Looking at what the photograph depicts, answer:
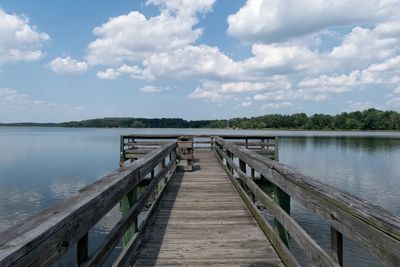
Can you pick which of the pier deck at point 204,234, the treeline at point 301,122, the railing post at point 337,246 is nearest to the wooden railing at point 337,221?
the railing post at point 337,246

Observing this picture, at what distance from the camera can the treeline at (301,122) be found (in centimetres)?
11190

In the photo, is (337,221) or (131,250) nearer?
(337,221)

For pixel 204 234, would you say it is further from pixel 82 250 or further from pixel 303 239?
pixel 82 250

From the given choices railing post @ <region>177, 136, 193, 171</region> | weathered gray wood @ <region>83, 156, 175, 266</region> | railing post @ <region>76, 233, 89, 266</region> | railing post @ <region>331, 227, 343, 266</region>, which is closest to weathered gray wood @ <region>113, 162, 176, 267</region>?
weathered gray wood @ <region>83, 156, 175, 266</region>

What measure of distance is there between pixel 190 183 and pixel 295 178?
17.5 feet

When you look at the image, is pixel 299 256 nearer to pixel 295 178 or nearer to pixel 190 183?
pixel 190 183

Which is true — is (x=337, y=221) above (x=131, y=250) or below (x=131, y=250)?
above

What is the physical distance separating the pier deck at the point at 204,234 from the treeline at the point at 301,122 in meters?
120

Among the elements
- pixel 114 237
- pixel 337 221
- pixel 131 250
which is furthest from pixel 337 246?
pixel 131 250

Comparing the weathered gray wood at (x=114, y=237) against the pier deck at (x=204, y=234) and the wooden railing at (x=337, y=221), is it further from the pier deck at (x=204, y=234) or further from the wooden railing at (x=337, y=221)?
the wooden railing at (x=337, y=221)

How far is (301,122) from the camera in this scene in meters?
135

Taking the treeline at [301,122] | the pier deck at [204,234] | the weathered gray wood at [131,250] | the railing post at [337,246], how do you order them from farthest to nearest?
the treeline at [301,122] → the pier deck at [204,234] → the weathered gray wood at [131,250] → the railing post at [337,246]

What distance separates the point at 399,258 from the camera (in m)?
1.41

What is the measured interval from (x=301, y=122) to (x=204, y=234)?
137066mm
